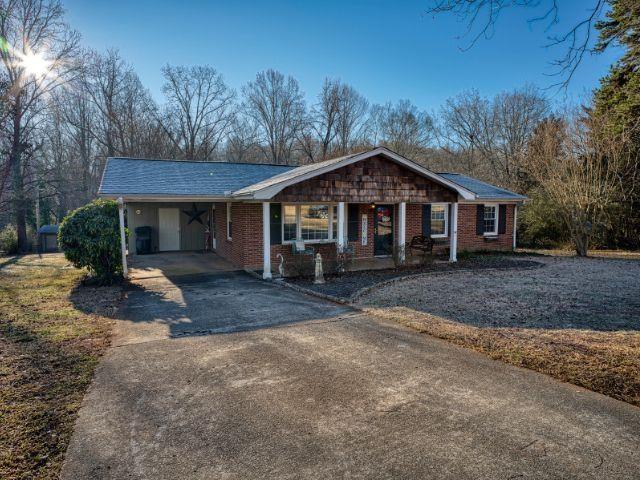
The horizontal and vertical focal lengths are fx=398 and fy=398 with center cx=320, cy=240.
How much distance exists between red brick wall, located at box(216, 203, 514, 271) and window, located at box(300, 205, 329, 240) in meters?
0.39

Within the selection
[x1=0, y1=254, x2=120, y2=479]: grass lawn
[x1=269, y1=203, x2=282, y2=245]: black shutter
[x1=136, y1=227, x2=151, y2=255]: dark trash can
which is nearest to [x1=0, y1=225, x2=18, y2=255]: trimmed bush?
[x1=136, y1=227, x2=151, y2=255]: dark trash can

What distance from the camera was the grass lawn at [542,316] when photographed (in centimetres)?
483

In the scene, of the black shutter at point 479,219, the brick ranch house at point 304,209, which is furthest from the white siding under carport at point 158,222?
→ the black shutter at point 479,219

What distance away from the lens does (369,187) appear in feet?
41.3

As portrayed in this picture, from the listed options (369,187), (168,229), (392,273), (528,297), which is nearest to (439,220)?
(369,187)

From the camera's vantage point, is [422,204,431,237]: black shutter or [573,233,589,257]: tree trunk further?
[573,233,589,257]: tree trunk

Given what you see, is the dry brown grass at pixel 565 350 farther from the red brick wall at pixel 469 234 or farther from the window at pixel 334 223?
the red brick wall at pixel 469 234

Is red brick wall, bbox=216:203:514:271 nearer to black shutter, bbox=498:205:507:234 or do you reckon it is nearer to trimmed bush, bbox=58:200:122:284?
black shutter, bbox=498:205:507:234

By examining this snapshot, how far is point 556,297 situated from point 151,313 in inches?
344

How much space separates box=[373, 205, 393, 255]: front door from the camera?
1533cm

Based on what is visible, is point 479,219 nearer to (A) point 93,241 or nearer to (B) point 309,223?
(B) point 309,223

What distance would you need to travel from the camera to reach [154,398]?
13.8 ft

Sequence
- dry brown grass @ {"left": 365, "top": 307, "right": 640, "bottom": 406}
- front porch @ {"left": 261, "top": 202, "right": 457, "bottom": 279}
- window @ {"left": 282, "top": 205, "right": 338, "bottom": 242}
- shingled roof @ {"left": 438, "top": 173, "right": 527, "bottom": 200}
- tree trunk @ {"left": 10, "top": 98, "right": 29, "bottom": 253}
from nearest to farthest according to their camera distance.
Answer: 1. dry brown grass @ {"left": 365, "top": 307, "right": 640, "bottom": 406}
2. front porch @ {"left": 261, "top": 202, "right": 457, "bottom": 279}
3. window @ {"left": 282, "top": 205, "right": 338, "bottom": 242}
4. shingled roof @ {"left": 438, "top": 173, "right": 527, "bottom": 200}
5. tree trunk @ {"left": 10, "top": 98, "right": 29, "bottom": 253}

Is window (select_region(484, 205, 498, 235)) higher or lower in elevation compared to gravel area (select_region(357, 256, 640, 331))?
higher
